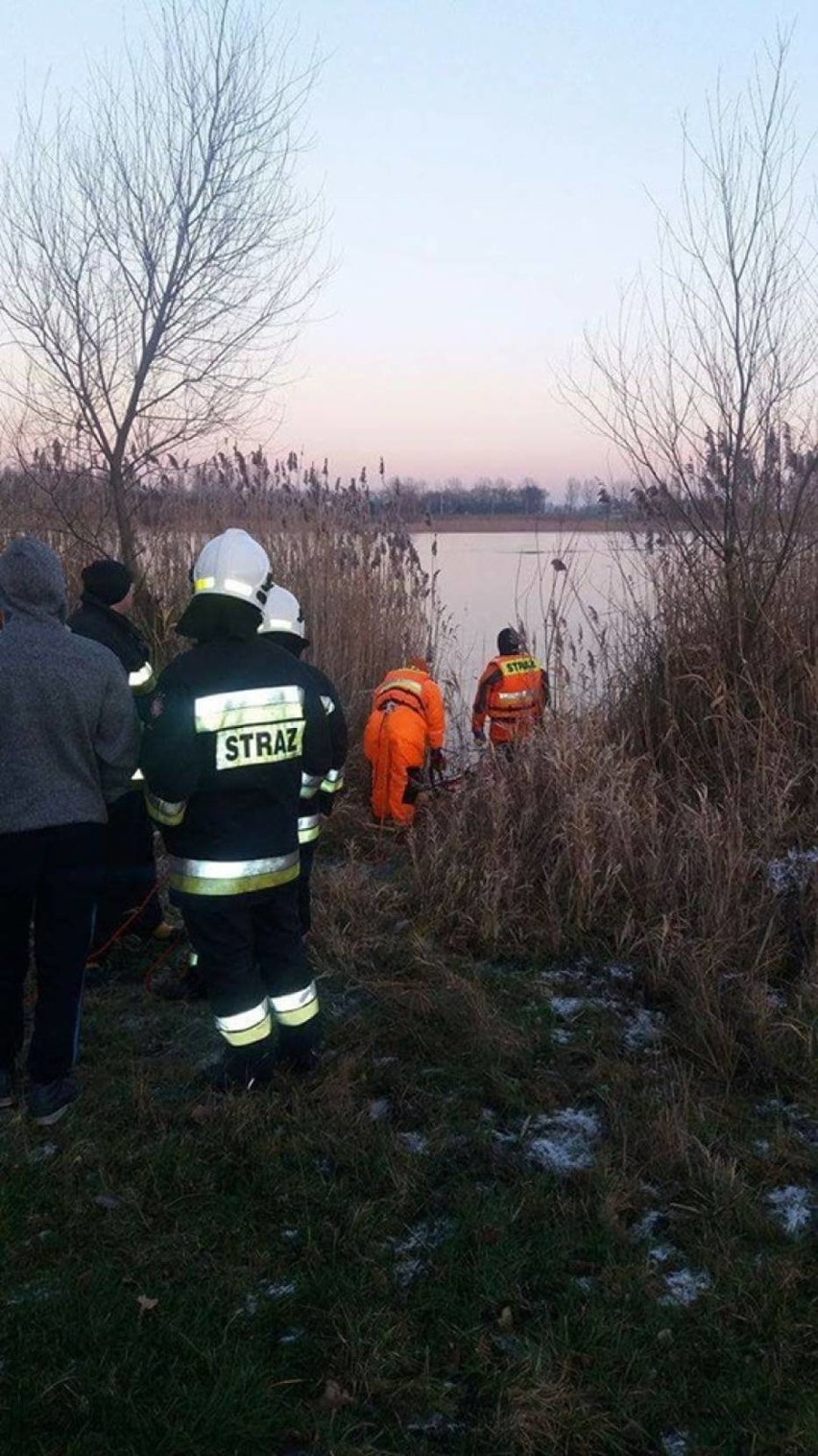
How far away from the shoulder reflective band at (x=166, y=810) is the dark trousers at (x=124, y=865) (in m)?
1.48

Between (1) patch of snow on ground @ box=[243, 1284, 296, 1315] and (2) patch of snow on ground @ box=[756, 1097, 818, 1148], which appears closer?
(1) patch of snow on ground @ box=[243, 1284, 296, 1315]

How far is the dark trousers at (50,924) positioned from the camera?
3.51m

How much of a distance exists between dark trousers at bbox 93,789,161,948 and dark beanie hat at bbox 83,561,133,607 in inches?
34.0

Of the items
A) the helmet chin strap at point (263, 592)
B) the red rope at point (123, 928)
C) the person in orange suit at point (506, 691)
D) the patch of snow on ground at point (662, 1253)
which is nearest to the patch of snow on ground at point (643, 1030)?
the patch of snow on ground at point (662, 1253)

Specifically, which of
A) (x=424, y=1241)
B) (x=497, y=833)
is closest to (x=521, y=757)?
(x=497, y=833)

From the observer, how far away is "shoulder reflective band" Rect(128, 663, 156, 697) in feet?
16.3

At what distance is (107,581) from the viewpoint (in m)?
4.86

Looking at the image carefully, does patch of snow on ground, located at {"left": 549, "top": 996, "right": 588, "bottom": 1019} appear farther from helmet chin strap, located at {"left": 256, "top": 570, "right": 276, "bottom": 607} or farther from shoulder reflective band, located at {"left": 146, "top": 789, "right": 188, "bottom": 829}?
helmet chin strap, located at {"left": 256, "top": 570, "right": 276, "bottom": 607}

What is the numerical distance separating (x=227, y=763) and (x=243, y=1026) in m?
0.88

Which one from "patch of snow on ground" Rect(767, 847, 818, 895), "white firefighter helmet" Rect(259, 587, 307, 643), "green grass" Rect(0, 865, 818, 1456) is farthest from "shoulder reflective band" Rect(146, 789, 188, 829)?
"patch of snow on ground" Rect(767, 847, 818, 895)

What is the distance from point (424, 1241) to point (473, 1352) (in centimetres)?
44

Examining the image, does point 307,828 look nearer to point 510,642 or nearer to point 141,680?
point 141,680

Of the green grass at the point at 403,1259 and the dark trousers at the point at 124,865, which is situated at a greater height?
the dark trousers at the point at 124,865

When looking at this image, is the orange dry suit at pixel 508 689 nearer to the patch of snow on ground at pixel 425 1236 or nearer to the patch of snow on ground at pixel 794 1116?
the patch of snow on ground at pixel 794 1116
